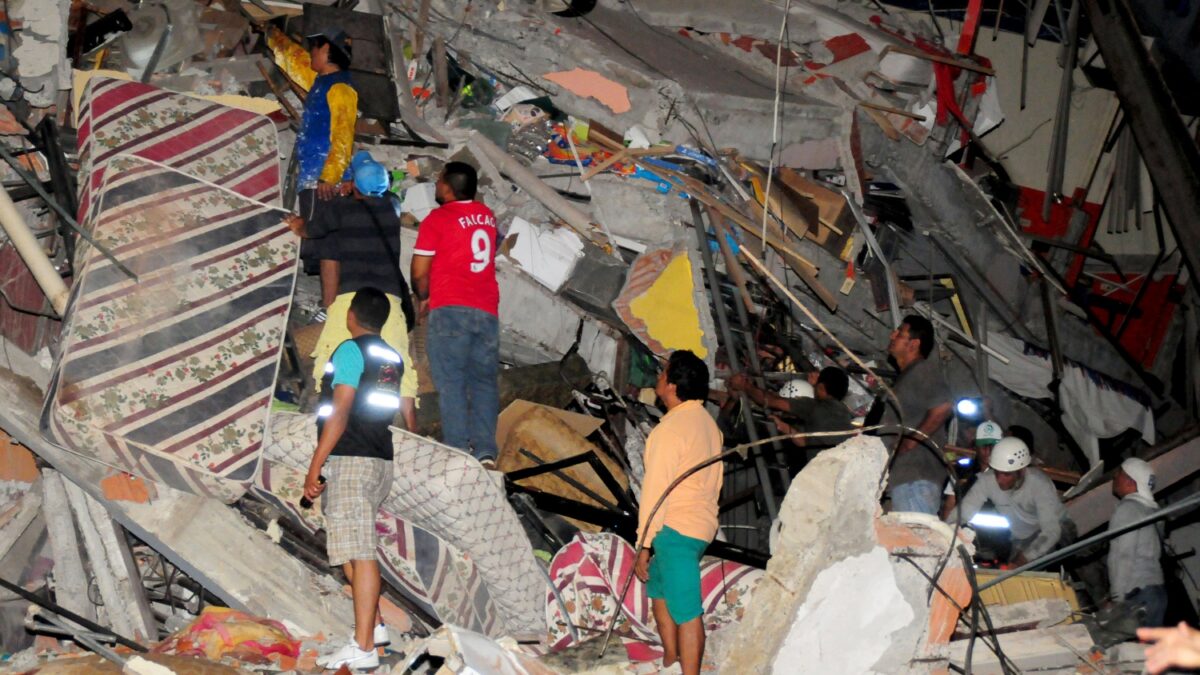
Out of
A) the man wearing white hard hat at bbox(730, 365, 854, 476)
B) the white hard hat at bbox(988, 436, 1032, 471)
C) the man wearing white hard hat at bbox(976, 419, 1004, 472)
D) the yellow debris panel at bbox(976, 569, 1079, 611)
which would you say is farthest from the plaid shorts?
the man wearing white hard hat at bbox(976, 419, 1004, 472)

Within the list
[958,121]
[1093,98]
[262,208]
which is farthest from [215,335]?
[1093,98]

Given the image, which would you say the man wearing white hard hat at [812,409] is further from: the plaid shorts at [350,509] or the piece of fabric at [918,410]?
the plaid shorts at [350,509]

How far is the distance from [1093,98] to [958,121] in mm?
2813

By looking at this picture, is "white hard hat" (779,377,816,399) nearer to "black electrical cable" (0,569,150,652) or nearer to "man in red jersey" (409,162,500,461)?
"man in red jersey" (409,162,500,461)

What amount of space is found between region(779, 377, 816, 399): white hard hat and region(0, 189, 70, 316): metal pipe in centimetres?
481

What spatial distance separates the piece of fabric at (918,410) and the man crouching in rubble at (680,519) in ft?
6.79

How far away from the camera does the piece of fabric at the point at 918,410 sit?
754 cm

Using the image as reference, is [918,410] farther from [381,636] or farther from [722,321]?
[381,636]

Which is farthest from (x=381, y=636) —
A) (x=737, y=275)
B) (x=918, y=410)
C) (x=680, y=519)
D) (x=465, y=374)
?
(x=737, y=275)

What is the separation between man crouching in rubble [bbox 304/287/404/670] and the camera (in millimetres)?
5859

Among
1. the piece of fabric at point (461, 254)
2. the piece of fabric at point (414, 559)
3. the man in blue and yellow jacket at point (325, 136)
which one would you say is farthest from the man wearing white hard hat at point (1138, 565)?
the man in blue and yellow jacket at point (325, 136)

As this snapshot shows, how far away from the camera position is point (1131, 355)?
12766 mm

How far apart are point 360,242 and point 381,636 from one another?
2558 millimetres

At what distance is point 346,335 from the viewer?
684cm
